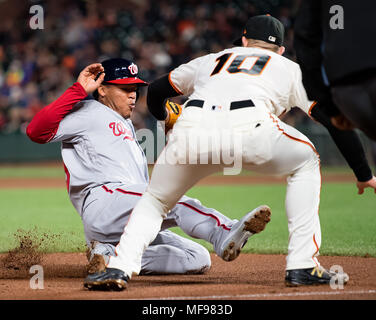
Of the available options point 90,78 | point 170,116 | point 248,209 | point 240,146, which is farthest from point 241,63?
point 248,209

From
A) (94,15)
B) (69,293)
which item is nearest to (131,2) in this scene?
(94,15)

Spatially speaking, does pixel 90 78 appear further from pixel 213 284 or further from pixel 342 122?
pixel 342 122

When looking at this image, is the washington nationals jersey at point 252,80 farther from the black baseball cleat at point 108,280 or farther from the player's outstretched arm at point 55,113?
the black baseball cleat at point 108,280

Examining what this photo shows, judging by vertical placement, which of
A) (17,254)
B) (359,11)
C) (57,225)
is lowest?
(57,225)

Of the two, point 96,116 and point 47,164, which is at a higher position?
point 96,116

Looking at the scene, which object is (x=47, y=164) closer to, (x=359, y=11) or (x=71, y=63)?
(x=71, y=63)

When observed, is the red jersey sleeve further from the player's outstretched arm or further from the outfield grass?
the outfield grass

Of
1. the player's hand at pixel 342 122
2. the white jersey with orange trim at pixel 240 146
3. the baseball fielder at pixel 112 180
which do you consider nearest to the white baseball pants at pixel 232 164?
the white jersey with orange trim at pixel 240 146
